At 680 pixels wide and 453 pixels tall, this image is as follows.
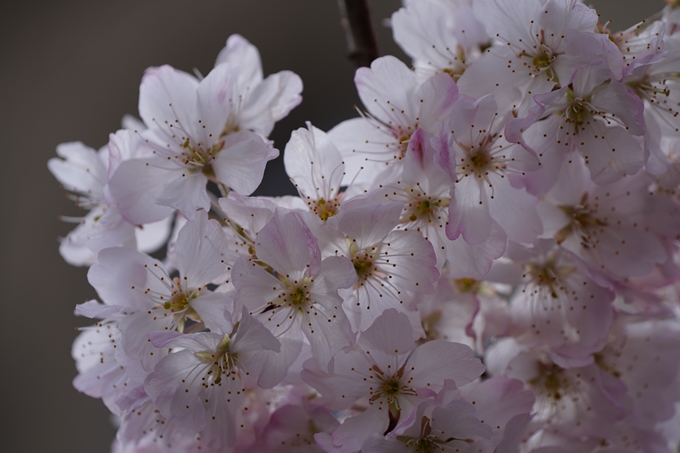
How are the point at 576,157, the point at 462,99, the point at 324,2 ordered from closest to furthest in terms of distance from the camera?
1. the point at 462,99
2. the point at 576,157
3. the point at 324,2

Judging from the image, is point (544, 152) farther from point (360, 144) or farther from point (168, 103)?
point (168, 103)

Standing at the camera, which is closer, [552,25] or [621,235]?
[552,25]

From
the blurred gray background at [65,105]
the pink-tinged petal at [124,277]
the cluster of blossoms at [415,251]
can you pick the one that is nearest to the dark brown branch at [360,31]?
the cluster of blossoms at [415,251]

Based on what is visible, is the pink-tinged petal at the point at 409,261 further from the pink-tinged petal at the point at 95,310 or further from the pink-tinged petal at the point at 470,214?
the pink-tinged petal at the point at 95,310

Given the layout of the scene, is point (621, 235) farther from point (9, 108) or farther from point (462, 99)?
point (9, 108)

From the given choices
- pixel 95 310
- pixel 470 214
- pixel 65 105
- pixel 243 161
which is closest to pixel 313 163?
pixel 243 161

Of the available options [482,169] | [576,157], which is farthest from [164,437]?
[576,157]
